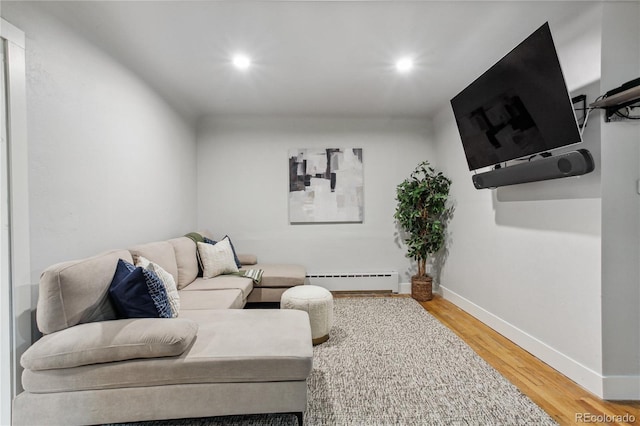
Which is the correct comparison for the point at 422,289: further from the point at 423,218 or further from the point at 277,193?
the point at 277,193

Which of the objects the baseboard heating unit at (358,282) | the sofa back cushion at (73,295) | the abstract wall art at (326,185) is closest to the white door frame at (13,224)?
the sofa back cushion at (73,295)

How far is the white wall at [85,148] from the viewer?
1.66 meters

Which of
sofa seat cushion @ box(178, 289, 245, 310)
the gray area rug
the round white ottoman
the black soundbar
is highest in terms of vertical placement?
the black soundbar

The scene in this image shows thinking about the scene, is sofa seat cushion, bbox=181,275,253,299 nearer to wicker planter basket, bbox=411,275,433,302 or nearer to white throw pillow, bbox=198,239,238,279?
white throw pillow, bbox=198,239,238,279

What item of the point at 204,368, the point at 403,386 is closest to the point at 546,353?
the point at 403,386

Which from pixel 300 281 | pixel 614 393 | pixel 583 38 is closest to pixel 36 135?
pixel 300 281

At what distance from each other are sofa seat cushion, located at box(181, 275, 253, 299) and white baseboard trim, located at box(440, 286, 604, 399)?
2.51m

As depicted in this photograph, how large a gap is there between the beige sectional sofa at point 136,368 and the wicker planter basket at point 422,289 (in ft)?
8.52

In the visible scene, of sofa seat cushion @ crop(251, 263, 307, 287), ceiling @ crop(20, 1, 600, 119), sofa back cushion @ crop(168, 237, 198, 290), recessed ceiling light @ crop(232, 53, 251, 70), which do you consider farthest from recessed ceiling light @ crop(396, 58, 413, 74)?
sofa back cushion @ crop(168, 237, 198, 290)

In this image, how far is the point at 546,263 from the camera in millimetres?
2168

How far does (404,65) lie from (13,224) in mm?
3090

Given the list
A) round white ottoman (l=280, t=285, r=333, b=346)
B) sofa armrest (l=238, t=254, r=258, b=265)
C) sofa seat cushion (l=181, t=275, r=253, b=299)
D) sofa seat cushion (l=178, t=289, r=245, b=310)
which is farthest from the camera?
sofa armrest (l=238, t=254, r=258, b=265)

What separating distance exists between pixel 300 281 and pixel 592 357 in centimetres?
250

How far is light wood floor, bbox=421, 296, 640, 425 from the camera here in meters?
1.64
